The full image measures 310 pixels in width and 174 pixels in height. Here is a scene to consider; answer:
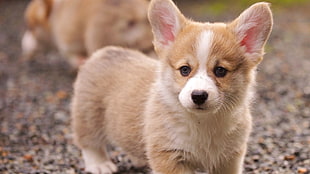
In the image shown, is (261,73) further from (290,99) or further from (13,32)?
(13,32)

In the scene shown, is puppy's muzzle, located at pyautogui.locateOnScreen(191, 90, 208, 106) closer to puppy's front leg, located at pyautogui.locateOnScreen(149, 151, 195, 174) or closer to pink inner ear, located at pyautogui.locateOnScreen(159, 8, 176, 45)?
puppy's front leg, located at pyautogui.locateOnScreen(149, 151, 195, 174)

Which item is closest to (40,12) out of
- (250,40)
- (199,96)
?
(250,40)

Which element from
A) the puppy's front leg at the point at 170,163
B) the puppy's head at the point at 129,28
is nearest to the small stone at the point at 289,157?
the puppy's front leg at the point at 170,163

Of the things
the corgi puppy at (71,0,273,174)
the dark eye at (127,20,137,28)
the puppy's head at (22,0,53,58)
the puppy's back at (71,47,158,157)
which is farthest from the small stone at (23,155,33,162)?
the puppy's head at (22,0,53,58)

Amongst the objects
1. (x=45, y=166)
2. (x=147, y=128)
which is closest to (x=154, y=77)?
(x=147, y=128)

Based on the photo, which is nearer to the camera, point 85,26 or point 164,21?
point 164,21

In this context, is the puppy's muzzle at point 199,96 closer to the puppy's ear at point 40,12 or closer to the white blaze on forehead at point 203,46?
the white blaze on forehead at point 203,46

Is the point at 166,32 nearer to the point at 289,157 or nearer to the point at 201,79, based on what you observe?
the point at 201,79
